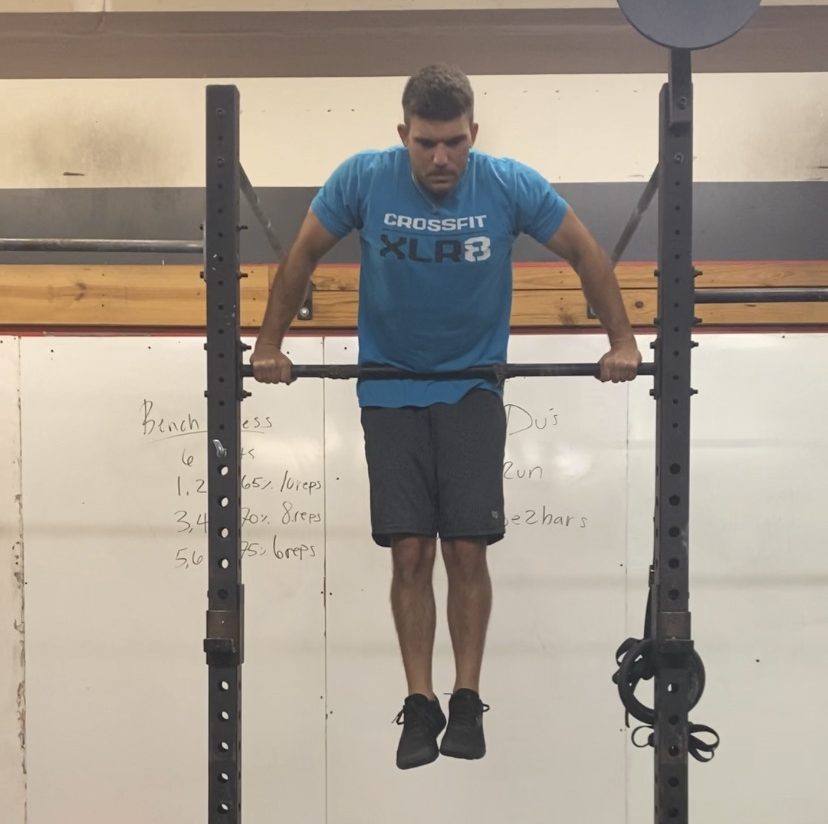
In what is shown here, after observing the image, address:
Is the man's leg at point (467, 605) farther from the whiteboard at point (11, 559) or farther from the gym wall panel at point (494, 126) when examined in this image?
the whiteboard at point (11, 559)

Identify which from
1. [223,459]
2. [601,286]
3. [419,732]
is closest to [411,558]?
[419,732]

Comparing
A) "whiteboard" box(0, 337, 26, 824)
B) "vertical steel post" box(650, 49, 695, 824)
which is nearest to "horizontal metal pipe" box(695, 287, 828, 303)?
"vertical steel post" box(650, 49, 695, 824)

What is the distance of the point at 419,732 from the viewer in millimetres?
1787

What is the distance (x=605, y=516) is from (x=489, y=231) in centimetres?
127

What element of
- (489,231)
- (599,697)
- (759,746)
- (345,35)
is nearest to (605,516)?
(599,697)

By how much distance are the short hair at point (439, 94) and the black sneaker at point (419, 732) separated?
4.09 ft

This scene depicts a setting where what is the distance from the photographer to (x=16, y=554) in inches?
114

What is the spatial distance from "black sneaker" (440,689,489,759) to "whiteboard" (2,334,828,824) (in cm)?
98

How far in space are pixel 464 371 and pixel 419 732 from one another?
2.54 feet

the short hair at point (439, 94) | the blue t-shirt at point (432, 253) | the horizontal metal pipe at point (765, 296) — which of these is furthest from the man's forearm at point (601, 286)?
the short hair at point (439, 94)

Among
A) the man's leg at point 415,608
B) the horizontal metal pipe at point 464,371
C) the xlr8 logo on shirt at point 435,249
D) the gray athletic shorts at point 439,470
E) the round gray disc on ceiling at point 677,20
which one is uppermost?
the round gray disc on ceiling at point 677,20

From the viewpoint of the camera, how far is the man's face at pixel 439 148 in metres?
1.79

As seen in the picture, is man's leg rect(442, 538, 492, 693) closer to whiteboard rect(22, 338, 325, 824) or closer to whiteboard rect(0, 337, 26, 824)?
whiteboard rect(22, 338, 325, 824)

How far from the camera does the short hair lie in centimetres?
175
